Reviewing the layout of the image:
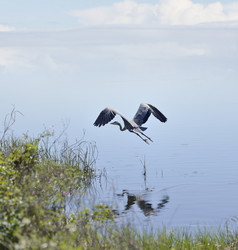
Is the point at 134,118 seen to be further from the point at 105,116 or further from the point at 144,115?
the point at 105,116

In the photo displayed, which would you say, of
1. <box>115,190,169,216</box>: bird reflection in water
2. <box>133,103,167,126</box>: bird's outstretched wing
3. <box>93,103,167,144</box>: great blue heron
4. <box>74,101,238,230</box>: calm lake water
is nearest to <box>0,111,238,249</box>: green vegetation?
<box>74,101,238,230</box>: calm lake water

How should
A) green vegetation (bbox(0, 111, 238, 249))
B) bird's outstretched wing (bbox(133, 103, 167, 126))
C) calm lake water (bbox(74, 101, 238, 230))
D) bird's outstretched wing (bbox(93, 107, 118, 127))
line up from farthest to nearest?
bird's outstretched wing (bbox(133, 103, 167, 126))
bird's outstretched wing (bbox(93, 107, 118, 127))
calm lake water (bbox(74, 101, 238, 230))
green vegetation (bbox(0, 111, 238, 249))

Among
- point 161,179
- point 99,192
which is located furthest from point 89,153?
point 161,179

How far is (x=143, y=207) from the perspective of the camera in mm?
16578

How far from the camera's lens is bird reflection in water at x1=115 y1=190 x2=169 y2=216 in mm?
16006

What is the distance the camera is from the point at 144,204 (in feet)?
56.0

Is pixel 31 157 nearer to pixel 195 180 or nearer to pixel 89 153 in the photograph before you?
pixel 89 153

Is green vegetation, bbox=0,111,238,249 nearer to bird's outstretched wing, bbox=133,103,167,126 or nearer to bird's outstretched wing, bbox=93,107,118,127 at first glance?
bird's outstretched wing, bbox=93,107,118,127

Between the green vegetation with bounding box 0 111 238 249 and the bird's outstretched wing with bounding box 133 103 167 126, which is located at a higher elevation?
the bird's outstretched wing with bounding box 133 103 167 126

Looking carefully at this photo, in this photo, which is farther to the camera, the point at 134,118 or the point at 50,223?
the point at 134,118

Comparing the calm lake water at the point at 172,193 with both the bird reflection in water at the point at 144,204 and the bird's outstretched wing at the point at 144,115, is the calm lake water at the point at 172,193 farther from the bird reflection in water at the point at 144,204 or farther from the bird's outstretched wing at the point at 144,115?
the bird's outstretched wing at the point at 144,115

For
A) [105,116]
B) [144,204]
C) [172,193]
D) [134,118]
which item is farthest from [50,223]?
[172,193]

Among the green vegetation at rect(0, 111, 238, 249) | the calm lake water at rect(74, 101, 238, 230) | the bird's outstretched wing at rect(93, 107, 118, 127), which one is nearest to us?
the green vegetation at rect(0, 111, 238, 249)

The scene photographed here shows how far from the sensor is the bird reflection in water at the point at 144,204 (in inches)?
630
